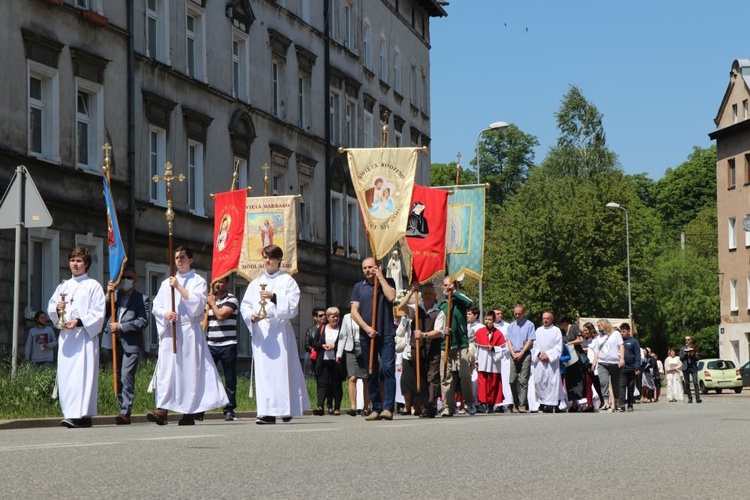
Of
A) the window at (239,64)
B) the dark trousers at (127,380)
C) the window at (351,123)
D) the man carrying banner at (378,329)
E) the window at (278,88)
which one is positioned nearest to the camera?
the dark trousers at (127,380)

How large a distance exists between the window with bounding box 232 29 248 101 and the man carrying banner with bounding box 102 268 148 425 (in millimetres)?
20880

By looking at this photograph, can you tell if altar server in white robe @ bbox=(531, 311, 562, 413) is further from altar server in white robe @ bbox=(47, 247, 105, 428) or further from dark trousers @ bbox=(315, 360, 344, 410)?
altar server in white robe @ bbox=(47, 247, 105, 428)

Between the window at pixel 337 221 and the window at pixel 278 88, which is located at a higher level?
the window at pixel 278 88

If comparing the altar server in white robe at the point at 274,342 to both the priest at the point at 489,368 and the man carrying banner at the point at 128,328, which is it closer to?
the man carrying banner at the point at 128,328

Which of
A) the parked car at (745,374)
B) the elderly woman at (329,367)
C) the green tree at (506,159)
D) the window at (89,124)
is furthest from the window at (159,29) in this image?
the green tree at (506,159)

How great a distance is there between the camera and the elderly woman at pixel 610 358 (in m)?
27.2

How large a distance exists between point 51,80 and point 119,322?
1212 cm

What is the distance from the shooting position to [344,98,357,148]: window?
159 ft

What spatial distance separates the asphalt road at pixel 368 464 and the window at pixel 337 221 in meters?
32.4

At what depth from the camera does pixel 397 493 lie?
7.89 meters

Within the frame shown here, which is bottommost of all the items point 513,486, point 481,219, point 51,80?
point 513,486

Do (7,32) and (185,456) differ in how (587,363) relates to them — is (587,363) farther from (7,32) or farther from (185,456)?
(185,456)

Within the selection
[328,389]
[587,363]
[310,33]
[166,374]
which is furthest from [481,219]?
[310,33]

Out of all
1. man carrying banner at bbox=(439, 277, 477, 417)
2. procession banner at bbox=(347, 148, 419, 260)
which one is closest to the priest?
man carrying banner at bbox=(439, 277, 477, 417)
